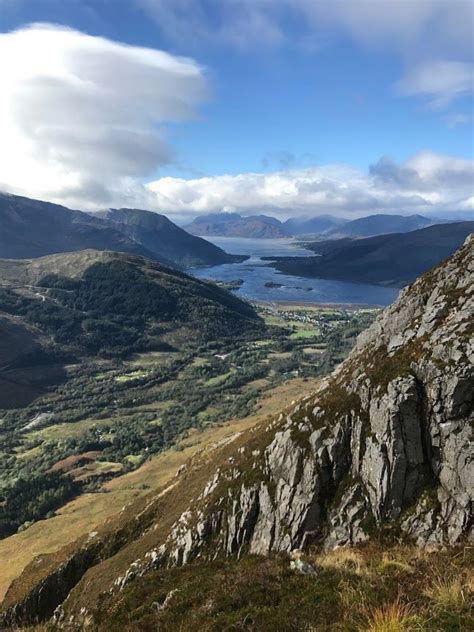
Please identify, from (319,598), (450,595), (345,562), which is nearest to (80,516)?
(345,562)

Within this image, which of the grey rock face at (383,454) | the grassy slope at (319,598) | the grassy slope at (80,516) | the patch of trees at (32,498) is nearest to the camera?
the grassy slope at (319,598)

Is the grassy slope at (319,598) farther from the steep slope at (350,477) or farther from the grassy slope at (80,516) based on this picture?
the grassy slope at (80,516)

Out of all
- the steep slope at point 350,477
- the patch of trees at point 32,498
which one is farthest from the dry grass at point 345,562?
the patch of trees at point 32,498

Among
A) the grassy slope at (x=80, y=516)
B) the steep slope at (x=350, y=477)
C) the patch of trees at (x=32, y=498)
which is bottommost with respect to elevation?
the patch of trees at (x=32, y=498)

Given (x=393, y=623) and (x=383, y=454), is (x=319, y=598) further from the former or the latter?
(x=383, y=454)

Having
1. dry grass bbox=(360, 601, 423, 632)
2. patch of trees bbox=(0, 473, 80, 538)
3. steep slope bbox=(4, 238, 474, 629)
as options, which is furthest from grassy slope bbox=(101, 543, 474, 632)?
patch of trees bbox=(0, 473, 80, 538)

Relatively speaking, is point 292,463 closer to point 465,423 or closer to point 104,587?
point 465,423

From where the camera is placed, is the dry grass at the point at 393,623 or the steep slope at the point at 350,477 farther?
the steep slope at the point at 350,477

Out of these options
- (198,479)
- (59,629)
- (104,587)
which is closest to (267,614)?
(59,629)
